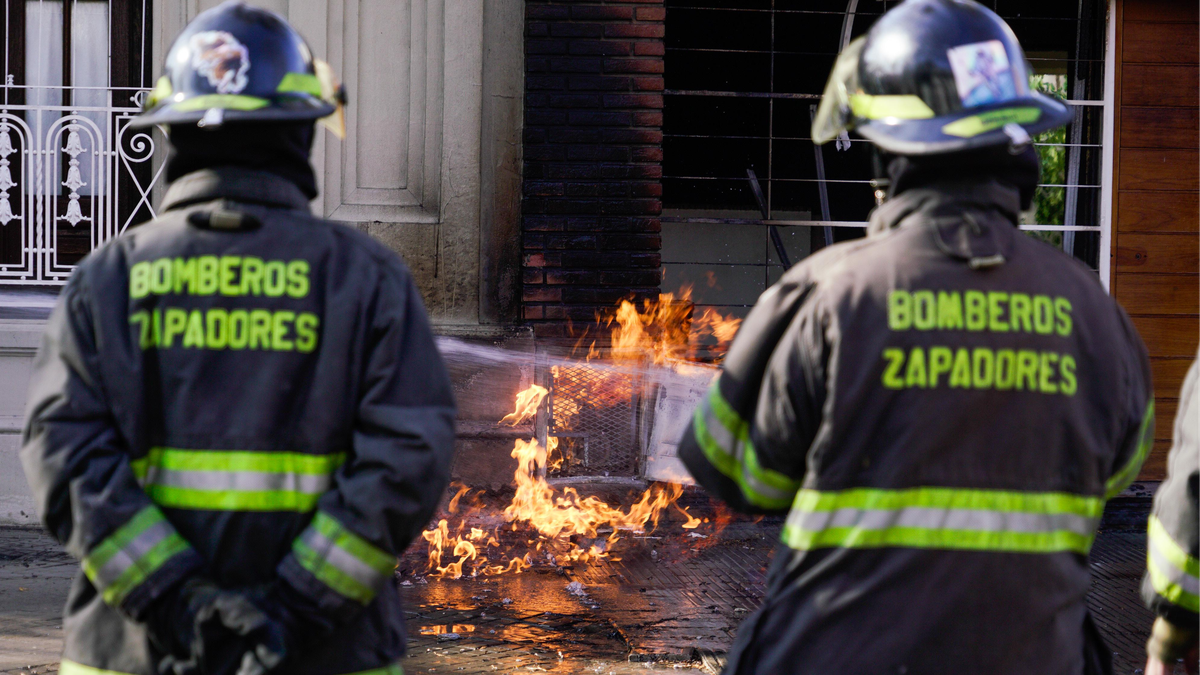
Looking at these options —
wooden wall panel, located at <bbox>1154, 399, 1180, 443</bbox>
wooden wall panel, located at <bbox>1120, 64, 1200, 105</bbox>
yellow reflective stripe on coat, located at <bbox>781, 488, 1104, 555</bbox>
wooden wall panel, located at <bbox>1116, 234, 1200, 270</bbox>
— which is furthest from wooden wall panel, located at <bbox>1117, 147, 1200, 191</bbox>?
yellow reflective stripe on coat, located at <bbox>781, 488, 1104, 555</bbox>

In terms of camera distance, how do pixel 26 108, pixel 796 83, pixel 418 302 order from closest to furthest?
pixel 418 302
pixel 26 108
pixel 796 83

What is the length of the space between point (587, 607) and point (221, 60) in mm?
3647

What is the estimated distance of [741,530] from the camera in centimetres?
694

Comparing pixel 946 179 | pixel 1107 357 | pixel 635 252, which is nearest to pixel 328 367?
pixel 946 179

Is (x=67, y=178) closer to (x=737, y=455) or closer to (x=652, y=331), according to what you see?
(x=652, y=331)

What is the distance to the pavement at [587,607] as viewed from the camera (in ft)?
14.8

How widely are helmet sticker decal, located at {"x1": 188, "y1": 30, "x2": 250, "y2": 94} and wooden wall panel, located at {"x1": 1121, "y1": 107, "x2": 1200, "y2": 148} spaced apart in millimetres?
6666

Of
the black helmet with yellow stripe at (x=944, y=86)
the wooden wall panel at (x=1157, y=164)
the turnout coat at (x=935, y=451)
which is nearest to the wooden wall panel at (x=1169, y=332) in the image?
the wooden wall panel at (x=1157, y=164)

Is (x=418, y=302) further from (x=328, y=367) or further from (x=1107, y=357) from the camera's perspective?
(x=1107, y=357)

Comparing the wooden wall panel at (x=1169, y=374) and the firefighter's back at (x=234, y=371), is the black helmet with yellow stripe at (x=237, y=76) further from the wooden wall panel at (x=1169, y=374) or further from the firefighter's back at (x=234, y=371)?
the wooden wall panel at (x=1169, y=374)

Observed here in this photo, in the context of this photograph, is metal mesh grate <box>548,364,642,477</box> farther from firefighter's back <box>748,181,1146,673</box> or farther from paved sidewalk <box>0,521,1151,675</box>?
firefighter's back <box>748,181,1146,673</box>

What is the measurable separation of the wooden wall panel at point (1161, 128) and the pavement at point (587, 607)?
2580mm

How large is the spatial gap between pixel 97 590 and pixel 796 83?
7.49 metres

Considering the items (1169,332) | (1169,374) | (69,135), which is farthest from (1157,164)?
(69,135)
